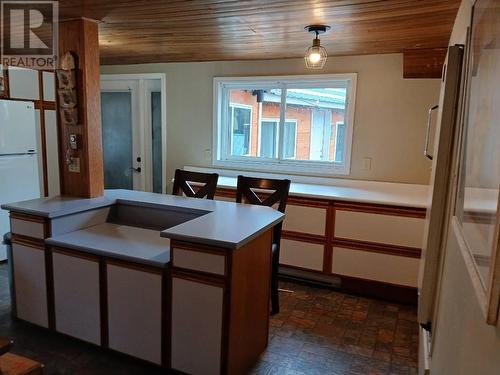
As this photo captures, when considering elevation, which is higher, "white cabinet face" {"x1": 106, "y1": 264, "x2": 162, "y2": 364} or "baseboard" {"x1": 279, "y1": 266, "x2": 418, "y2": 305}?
"white cabinet face" {"x1": 106, "y1": 264, "x2": 162, "y2": 364}

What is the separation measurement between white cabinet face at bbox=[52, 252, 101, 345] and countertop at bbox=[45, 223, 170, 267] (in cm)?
9

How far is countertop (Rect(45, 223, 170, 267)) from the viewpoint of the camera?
198 centimetres

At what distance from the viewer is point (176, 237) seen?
71.8 inches

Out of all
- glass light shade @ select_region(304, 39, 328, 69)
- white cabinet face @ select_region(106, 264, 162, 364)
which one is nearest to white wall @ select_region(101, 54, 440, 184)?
glass light shade @ select_region(304, 39, 328, 69)

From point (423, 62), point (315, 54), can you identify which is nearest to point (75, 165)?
point (315, 54)

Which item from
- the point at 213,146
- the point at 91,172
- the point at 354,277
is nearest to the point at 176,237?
the point at 91,172

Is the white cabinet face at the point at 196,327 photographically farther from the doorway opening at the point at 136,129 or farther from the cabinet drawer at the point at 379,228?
the doorway opening at the point at 136,129

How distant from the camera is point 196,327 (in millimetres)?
1879

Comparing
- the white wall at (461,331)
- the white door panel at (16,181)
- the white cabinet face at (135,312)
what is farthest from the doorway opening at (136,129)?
the white wall at (461,331)

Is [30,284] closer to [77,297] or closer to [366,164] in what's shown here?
[77,297]

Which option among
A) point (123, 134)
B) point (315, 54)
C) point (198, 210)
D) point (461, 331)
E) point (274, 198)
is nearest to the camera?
point (461, 331)

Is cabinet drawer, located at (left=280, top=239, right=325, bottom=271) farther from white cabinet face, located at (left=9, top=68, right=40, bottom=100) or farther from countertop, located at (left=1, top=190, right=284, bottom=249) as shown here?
white cabinet face, located at (left=9, top=68, right=40, bottom=100)

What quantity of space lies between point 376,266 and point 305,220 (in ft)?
2.27

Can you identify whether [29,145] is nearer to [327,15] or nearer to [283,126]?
[283,126]
